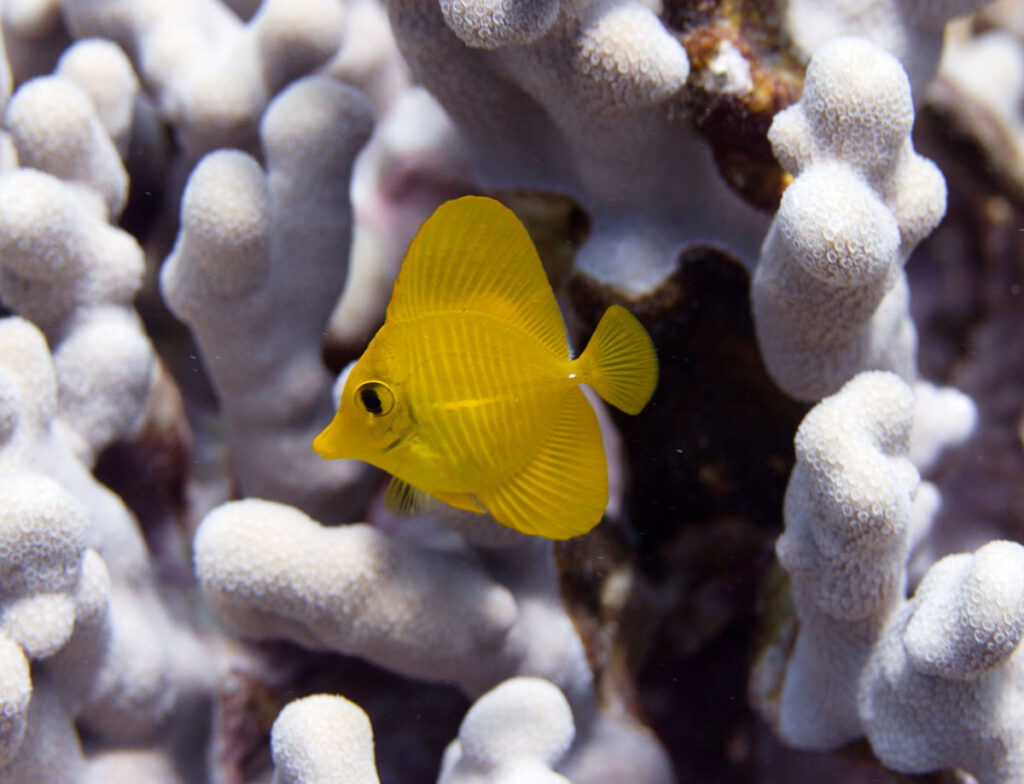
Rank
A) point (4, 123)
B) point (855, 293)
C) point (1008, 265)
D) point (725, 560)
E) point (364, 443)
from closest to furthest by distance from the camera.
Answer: point (364, 443) → point (855, 293) → point (4, 123) → point (725, 560) → point (1008, 265)

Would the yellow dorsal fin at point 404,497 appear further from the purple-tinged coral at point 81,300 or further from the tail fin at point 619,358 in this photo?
the purple-tinged coral at point 81,300

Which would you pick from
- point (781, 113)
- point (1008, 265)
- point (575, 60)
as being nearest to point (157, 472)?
point (575, 60)

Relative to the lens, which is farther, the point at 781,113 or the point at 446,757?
the point at 446,757

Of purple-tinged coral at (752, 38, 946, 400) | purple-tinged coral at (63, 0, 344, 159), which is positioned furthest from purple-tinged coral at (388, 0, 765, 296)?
purple-tinged coral at (63, 0, 344, 159)

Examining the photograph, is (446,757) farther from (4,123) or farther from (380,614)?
(4,123)

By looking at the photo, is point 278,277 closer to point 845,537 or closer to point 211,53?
point 211,53

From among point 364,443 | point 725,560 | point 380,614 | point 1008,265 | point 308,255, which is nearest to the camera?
point 364,443
